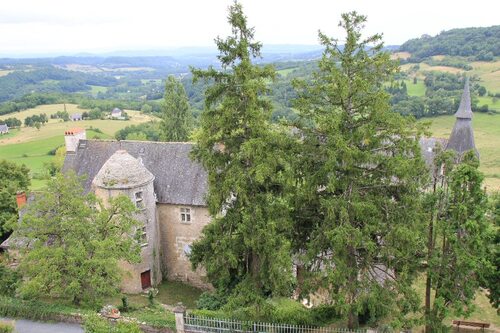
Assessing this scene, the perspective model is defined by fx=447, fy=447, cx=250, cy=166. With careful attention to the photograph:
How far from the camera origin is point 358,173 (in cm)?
1931

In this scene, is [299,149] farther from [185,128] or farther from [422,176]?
[185,128]

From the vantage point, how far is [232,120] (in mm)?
19531

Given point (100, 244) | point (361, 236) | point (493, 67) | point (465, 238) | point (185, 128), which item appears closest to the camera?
point (361, 236)

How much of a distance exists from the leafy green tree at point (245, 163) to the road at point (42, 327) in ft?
26.9

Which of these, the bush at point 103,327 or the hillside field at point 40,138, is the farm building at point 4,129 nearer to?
the hillside field at point 40,138

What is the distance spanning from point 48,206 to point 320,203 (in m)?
14.4

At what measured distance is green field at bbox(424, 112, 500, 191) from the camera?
77906 mm

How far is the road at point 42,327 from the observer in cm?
2255

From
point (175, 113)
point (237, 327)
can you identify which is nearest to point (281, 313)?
point (237, 327)

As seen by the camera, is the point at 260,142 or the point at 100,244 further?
the point at 100,244

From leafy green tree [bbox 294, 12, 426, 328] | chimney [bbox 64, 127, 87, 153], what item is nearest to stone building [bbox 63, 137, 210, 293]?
chimney [bbox 64, 127, 87, 153]

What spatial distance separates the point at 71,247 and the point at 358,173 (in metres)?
14.6

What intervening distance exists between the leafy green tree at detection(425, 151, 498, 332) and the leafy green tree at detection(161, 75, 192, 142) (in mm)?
40862

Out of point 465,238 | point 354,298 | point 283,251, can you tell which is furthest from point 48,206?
point 465,238
